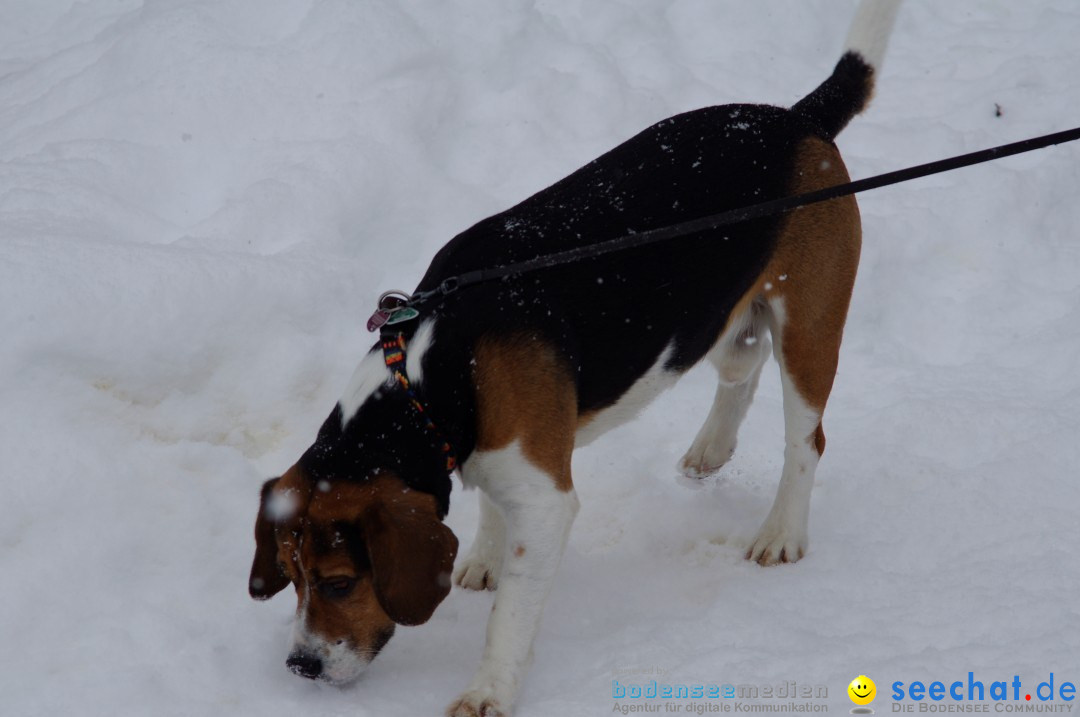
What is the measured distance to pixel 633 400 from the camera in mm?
3836

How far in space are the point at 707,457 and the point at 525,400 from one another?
155 cm

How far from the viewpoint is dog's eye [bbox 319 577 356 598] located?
3.04m

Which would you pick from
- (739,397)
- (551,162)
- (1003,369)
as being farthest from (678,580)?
(551,162)

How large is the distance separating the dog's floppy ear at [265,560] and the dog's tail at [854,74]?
2.50m

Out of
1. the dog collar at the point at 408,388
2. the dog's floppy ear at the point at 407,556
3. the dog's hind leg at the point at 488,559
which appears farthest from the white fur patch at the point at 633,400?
the dog's floppy ear at the point at 407,556

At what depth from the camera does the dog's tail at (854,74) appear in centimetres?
420

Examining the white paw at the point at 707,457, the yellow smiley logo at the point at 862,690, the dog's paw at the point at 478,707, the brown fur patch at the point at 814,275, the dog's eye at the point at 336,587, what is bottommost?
the dog's paw at the point at 478,707

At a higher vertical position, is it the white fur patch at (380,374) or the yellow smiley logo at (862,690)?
the white fur patch at (380,374)

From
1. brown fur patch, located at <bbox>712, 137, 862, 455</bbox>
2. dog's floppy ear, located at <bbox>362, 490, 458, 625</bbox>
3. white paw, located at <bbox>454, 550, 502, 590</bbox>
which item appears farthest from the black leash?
white paw, located at <bbox>454, 550, 502, 590</bbox>

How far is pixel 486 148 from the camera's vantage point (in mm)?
6402

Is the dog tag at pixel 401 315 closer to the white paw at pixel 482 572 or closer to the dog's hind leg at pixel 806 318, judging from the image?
the white paw at pixel 482 572

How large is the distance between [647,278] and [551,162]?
9.41ft

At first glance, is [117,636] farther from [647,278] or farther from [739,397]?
[739,397]

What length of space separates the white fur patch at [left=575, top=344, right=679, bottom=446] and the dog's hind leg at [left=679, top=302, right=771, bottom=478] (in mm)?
572
